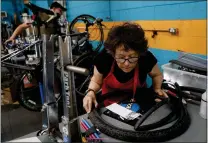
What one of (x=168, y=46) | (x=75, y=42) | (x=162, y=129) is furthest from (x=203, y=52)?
(x=75, y=42)

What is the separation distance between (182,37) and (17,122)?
7.91 feet

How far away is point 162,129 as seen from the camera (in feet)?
2.61

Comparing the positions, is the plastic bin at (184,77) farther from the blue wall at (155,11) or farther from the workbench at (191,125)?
the blue wall at (155,11)

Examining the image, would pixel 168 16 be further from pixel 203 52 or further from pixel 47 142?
pixel 47 142

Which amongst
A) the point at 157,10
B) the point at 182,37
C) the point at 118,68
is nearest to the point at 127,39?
the point at 118,68

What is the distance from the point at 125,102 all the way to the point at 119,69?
0.27 m

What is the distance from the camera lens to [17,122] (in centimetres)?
248

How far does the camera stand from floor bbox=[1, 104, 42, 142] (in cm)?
220

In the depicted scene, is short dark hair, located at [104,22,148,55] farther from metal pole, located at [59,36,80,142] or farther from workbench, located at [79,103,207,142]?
metal pole, located at [59,36,80,142]

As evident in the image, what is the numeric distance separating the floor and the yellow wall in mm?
1840

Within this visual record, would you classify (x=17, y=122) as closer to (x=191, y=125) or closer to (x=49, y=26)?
(x=49, y=26)

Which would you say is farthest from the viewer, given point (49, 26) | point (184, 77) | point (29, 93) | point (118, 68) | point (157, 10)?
point (49, 26)

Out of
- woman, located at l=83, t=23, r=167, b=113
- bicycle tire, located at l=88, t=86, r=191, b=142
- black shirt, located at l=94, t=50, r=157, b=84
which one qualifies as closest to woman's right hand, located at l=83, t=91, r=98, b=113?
woman, located at l=83, t=23, r=167, b=113

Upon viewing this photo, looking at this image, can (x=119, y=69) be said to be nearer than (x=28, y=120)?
Yes
